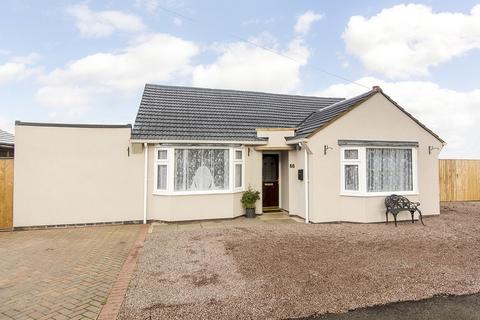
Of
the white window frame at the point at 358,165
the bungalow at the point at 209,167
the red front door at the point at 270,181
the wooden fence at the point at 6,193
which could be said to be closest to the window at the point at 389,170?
the bungalow at the point at 209,167

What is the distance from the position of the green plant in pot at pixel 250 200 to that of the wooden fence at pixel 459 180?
1160 centimetres

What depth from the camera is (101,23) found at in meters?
10.3

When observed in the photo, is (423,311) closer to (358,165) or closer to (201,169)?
(358,165)

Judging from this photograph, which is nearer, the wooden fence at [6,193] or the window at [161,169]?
the wooden fence at [6,193]

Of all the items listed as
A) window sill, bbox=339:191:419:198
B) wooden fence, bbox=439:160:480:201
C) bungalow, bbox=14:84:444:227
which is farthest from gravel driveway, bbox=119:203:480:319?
wooden fence, bbox=439:160:480:201

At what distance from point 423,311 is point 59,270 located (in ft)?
21.7

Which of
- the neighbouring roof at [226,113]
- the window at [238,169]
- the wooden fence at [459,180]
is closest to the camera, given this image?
the neighbouring roof at [226,113]

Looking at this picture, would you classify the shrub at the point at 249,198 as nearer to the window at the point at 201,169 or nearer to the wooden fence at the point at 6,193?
the window at the point at 201,169

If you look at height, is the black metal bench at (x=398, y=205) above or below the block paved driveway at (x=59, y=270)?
above

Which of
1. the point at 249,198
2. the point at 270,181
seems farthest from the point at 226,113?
the point at 249,198

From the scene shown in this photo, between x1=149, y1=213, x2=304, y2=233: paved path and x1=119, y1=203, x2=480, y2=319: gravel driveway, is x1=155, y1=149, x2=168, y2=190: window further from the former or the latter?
x1=119, y1=203, x2=480, y2=319: gravel driveway

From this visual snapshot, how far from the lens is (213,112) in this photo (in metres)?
12.9

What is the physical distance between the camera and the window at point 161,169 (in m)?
10.6

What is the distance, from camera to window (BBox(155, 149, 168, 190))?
1061cm
